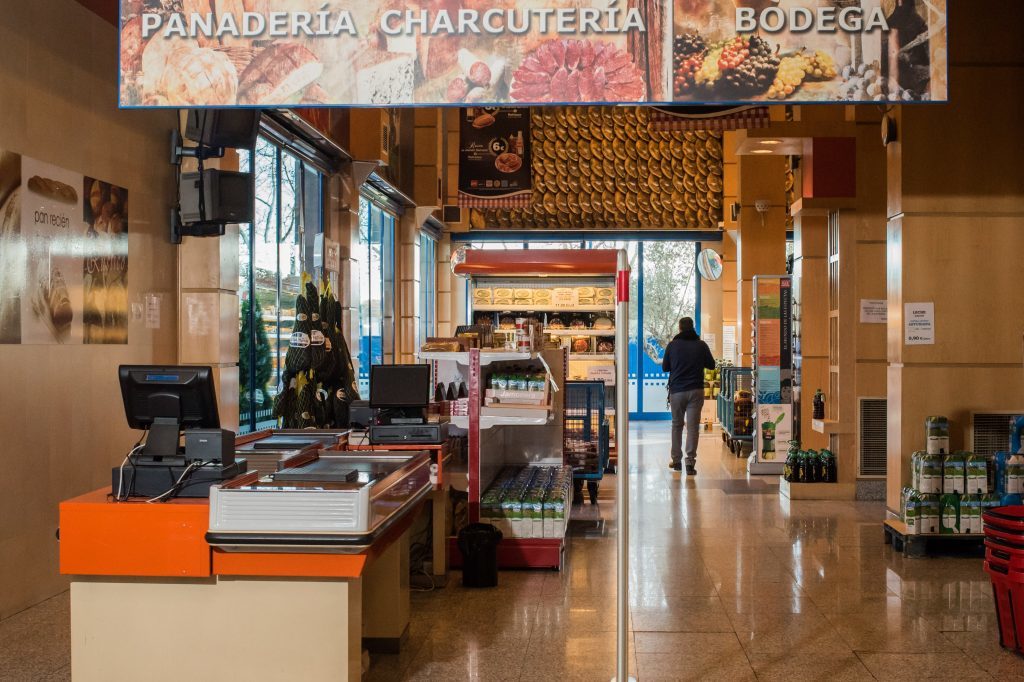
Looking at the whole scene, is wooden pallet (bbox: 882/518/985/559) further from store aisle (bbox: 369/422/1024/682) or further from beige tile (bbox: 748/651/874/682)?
beige tile (bbox: 748/651/874/682)

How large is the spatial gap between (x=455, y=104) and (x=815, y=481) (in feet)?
22.3

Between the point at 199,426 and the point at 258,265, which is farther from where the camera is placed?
the point at 258,265

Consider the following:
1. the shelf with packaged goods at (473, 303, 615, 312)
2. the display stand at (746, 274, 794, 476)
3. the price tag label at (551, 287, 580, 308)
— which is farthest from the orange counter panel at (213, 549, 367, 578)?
the price tag label at (551, 287, 580, 308)

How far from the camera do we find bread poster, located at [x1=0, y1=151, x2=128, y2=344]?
5.32 metres

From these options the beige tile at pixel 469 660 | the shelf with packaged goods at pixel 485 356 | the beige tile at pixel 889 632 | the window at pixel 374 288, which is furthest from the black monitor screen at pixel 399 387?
the window at pixel 374 288

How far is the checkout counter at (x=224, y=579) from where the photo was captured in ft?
11.6

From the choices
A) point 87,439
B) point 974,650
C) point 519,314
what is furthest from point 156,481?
point 519,314

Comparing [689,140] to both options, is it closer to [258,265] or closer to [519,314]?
[519,314]

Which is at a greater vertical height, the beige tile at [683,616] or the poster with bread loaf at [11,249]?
the poster with bread loaf at [11,249]

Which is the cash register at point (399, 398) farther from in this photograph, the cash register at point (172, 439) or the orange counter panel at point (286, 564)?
the orange counter panel at point (286, 564)

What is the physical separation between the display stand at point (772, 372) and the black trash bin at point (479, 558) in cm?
582

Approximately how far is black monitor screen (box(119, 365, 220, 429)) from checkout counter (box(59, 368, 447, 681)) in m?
0.30

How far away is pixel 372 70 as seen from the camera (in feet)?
12.6

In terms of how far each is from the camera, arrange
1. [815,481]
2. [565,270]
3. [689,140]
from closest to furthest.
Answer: [565,270] → [815,481] → [689,140]
